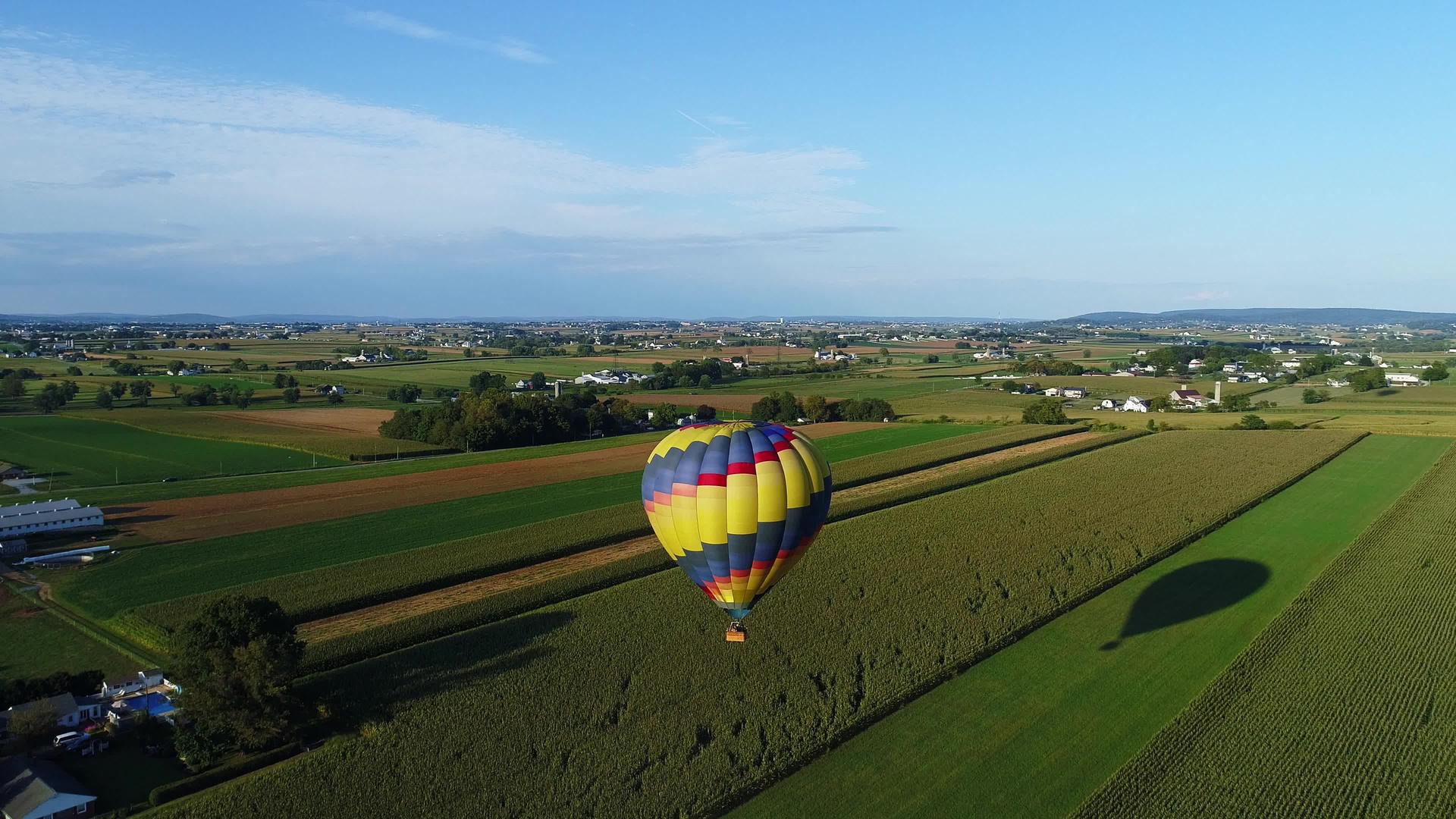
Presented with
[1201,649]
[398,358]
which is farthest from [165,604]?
[398,358]

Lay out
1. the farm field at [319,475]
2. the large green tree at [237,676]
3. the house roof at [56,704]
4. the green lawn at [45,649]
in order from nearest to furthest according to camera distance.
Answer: the large green tree at [237,676] < the house roof at [56,704] < the green lawn at [45,649] < the farm field at [319,475]

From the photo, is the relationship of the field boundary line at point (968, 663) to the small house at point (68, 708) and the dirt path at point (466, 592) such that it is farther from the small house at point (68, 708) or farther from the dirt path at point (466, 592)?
the small house at point (68, 708)

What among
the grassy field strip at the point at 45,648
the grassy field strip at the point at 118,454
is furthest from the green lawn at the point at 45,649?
the grassy field strip at the point at 118,454

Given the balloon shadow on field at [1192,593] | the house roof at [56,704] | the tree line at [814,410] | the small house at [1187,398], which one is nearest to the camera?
the house roof at [56,704]

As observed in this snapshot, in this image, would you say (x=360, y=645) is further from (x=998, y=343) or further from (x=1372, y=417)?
(x=998, y=343)

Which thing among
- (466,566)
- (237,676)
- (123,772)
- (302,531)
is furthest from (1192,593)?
(302,531)

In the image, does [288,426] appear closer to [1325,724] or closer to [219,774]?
[219,774]

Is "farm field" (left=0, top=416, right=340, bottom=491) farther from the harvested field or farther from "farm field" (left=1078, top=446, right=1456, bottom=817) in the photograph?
"farm field" (left=1078, top=446, right=1456, bottom=817)
